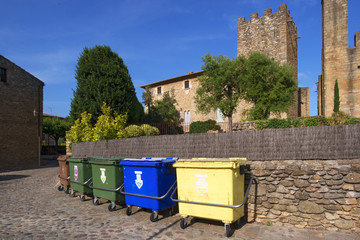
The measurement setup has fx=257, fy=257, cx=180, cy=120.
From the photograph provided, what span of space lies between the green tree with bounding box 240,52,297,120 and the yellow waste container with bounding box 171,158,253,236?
40.9ft

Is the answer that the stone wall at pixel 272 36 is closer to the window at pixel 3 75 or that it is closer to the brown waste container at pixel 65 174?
the brown waste container at pixel 65 174

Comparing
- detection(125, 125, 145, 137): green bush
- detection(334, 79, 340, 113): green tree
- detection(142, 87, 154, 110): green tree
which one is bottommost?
detection(125, 125, 145, 137): green bush

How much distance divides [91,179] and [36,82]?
62.1ft

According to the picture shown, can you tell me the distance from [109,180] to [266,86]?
1340 cm

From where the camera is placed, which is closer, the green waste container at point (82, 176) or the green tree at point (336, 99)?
the green waste container at point (82, 176)

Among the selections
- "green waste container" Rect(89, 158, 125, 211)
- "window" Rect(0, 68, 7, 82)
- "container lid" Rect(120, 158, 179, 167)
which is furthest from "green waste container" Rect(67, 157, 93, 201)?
"window" Rect(0, 68, 7, 82)

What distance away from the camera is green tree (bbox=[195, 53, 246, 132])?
701 inches

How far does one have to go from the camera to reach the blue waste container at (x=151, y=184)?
524 cm

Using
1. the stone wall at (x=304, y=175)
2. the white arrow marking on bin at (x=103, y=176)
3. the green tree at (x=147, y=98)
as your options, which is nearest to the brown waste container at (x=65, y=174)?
the white arrow marking on bin at (x=103, y=176)

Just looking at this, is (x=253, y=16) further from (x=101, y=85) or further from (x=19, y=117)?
(x=19, y=117)

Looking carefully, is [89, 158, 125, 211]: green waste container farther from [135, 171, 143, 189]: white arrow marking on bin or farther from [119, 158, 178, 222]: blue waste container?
[135, 171, 143, 189]: white arrow marking on bin

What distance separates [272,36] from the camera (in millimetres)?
23078

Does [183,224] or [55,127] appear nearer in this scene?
[183,224]

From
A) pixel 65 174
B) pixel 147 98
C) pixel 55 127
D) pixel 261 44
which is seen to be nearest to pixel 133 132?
pixel 65 174
